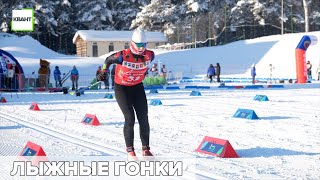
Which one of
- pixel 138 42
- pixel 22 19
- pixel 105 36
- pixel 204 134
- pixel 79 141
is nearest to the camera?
pixel 138 42

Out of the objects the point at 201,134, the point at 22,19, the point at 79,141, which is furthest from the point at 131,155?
the point at 22,19

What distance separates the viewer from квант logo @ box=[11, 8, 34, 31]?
161 ft

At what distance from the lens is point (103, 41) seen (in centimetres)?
5191

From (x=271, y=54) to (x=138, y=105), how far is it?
3346 cm

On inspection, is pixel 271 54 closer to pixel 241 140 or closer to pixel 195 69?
pixel 195 69

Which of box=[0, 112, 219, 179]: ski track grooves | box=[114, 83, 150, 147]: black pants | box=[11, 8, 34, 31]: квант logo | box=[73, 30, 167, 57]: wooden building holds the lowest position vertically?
box=[0, 112, 219, 179]: ski track grooves

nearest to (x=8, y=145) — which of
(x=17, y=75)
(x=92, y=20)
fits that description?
(x=17, y=75)

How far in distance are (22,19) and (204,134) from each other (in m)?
44.4

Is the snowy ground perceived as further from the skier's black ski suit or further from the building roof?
the building roof

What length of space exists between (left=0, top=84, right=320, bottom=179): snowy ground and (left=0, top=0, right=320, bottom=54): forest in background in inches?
1501

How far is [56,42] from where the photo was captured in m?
60.1

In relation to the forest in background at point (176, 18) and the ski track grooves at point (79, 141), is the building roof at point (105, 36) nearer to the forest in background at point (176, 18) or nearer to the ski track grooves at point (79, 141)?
the forest in background at point (176, 18)

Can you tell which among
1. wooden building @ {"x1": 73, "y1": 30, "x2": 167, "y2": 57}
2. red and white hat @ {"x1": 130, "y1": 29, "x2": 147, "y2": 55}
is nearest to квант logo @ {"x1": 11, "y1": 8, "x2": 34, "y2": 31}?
wooden building @ {"x1": 73, "y1": 30, "x2": 167, "y2": 57}

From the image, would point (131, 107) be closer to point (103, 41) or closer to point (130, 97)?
point (130, 97)
